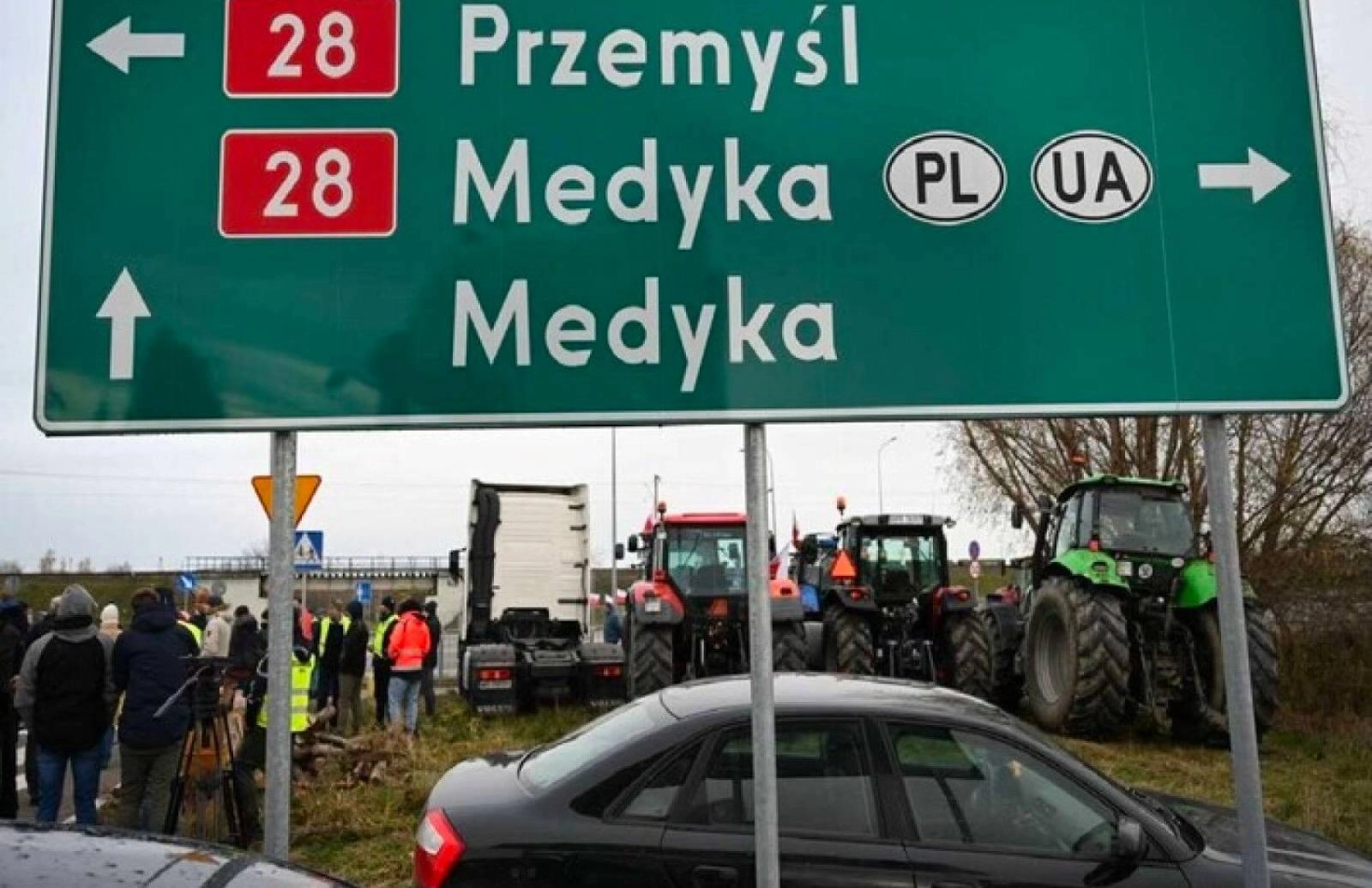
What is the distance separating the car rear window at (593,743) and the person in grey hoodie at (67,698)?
425cm

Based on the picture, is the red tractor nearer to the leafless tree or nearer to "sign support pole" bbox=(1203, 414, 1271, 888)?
the leafless tree

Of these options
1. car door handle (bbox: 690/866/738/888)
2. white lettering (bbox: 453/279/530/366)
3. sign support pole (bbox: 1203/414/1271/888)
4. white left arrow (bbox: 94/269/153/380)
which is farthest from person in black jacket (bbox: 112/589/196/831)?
sign support pole (bbox: 1203/414/1271/888)

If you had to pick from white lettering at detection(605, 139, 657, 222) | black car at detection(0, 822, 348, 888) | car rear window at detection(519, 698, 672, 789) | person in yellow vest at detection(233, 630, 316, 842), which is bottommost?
person in yellow vest at detection(233, 630, 316, 842)

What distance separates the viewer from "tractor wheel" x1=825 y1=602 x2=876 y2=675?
1309cm

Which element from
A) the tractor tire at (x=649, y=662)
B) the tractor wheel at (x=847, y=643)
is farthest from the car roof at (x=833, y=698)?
the tractor wheel at (x=847, y=643)

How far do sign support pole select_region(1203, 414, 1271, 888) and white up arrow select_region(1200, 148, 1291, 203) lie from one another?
73 centimetres

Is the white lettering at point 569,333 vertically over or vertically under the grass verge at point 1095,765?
over

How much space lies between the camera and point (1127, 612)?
40.0ft

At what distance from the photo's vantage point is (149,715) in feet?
23.4

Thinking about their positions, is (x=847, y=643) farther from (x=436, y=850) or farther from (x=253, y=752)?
(x=436, y=850)

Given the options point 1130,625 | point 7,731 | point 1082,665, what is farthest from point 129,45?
point 1130,625

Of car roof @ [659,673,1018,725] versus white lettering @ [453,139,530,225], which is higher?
white lettering @ [453,139,530,225]

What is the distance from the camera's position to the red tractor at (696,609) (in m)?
12.7

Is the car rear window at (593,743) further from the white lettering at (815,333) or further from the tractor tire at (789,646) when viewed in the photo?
the tractor tire at (789,646)
